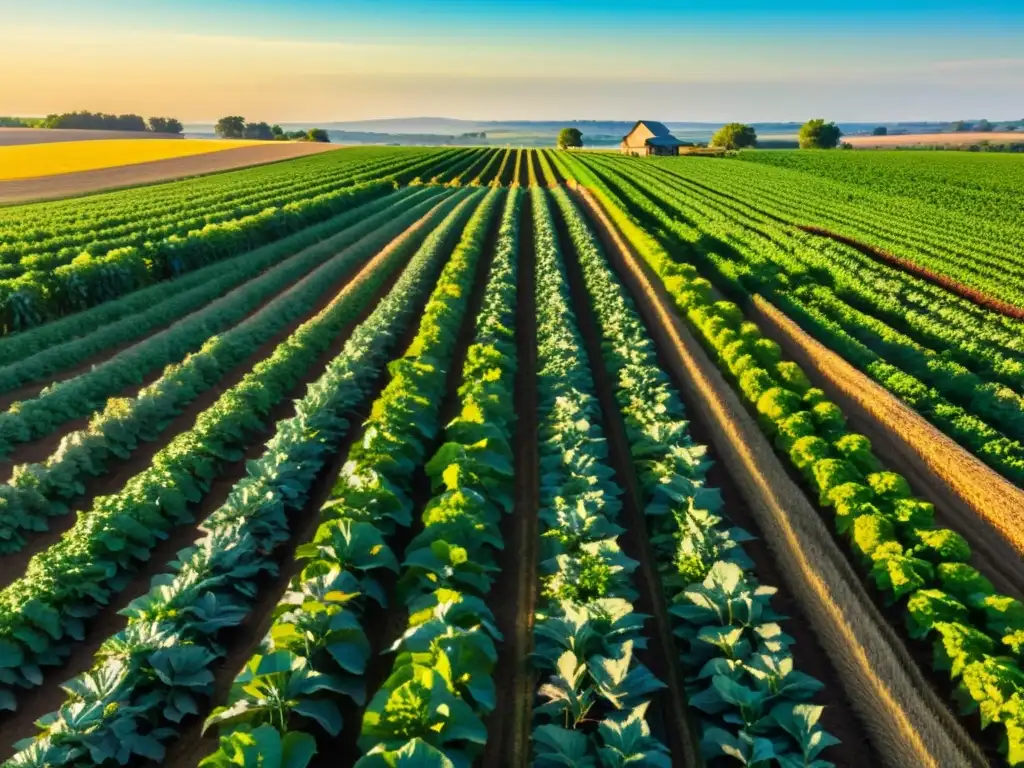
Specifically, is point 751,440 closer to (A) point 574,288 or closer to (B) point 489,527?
(B) point 489,527

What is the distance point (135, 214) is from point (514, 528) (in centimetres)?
3271

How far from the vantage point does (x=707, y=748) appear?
5141mm

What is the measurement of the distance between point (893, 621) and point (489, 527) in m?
4.66

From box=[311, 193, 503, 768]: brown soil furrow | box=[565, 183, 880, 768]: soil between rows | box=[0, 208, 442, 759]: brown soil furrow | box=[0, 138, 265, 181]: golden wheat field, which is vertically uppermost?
box=[0, 138, 265, 181]: golden wheat field

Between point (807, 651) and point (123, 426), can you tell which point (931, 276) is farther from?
point (123, 426)

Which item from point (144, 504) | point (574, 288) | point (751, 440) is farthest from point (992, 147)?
point (144, 504)

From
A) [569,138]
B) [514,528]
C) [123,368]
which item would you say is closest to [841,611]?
[514,528]

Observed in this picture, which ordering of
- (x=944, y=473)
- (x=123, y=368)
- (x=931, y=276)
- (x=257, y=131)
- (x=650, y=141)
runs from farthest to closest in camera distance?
(x=257, y=131) → (x=650, y=141) → (x=931, y=276) → (x=123, y=368) → (x=944, y=473)

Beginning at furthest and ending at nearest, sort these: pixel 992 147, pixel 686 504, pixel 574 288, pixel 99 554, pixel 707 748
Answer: pixel 992 147 < pixel 574 288 < pixel 686 504 < pixel 99 554 < pixel 707 748

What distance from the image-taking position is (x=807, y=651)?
669cm

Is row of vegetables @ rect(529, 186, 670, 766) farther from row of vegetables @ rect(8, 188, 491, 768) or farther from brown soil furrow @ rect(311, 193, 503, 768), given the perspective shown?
row of vegetables @ rect(8, 188, 491, 768)

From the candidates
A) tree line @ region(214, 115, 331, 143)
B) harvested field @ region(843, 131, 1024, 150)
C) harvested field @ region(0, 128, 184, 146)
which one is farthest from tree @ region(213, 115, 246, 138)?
harvested field @ region(843, 131, 1024, 150)

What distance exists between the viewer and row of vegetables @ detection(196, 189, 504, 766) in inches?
181

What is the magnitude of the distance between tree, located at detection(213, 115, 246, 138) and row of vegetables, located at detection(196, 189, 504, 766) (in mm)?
180441
